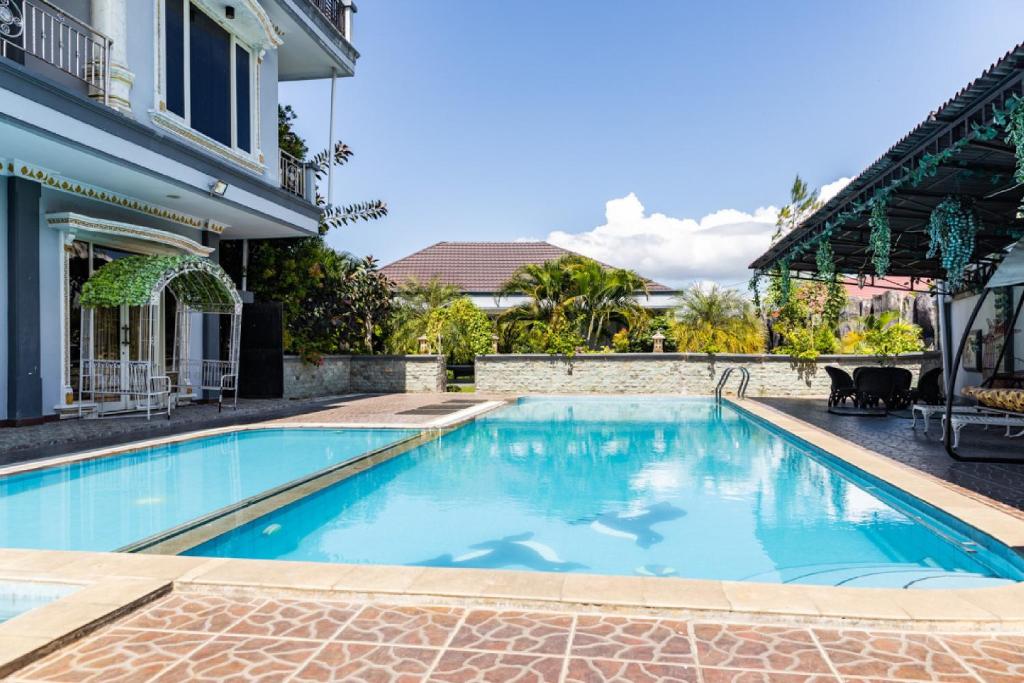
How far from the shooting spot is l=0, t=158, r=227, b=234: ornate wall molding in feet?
32.2

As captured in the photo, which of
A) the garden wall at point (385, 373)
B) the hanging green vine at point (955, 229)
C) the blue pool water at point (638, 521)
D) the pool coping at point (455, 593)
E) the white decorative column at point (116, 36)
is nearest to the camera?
the pool coping at point (455, 593)

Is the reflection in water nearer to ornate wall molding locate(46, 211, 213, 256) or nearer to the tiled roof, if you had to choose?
ornate wall molding locate(46, 211, 213, 256)

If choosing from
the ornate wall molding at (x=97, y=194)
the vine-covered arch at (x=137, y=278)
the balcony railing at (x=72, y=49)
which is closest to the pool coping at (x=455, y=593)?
the vine-covered arch at (x=137, y=278)

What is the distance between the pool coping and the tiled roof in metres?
23.7

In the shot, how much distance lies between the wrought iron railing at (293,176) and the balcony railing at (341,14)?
3168 mm

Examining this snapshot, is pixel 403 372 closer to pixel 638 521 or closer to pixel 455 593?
pixel 638 521

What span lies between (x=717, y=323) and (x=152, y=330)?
14873 mm

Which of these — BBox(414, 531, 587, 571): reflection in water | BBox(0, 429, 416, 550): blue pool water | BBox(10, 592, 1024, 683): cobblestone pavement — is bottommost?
BBox(414, 531, 587, 571): reflection in water

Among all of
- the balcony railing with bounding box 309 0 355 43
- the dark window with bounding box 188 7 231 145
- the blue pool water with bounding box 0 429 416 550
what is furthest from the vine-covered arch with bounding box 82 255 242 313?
the balcony railing with bounding box 309 0 355 43

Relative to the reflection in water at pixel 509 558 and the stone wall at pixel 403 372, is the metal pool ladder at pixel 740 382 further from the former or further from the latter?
the reflection in water at pixel 509 558

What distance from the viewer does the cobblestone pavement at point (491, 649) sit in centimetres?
270

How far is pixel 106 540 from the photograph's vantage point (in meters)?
5.31

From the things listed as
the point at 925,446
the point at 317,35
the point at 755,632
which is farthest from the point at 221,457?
the point at 317,35

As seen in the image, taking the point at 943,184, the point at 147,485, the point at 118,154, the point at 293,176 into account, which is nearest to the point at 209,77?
Result: the point at 293,176
